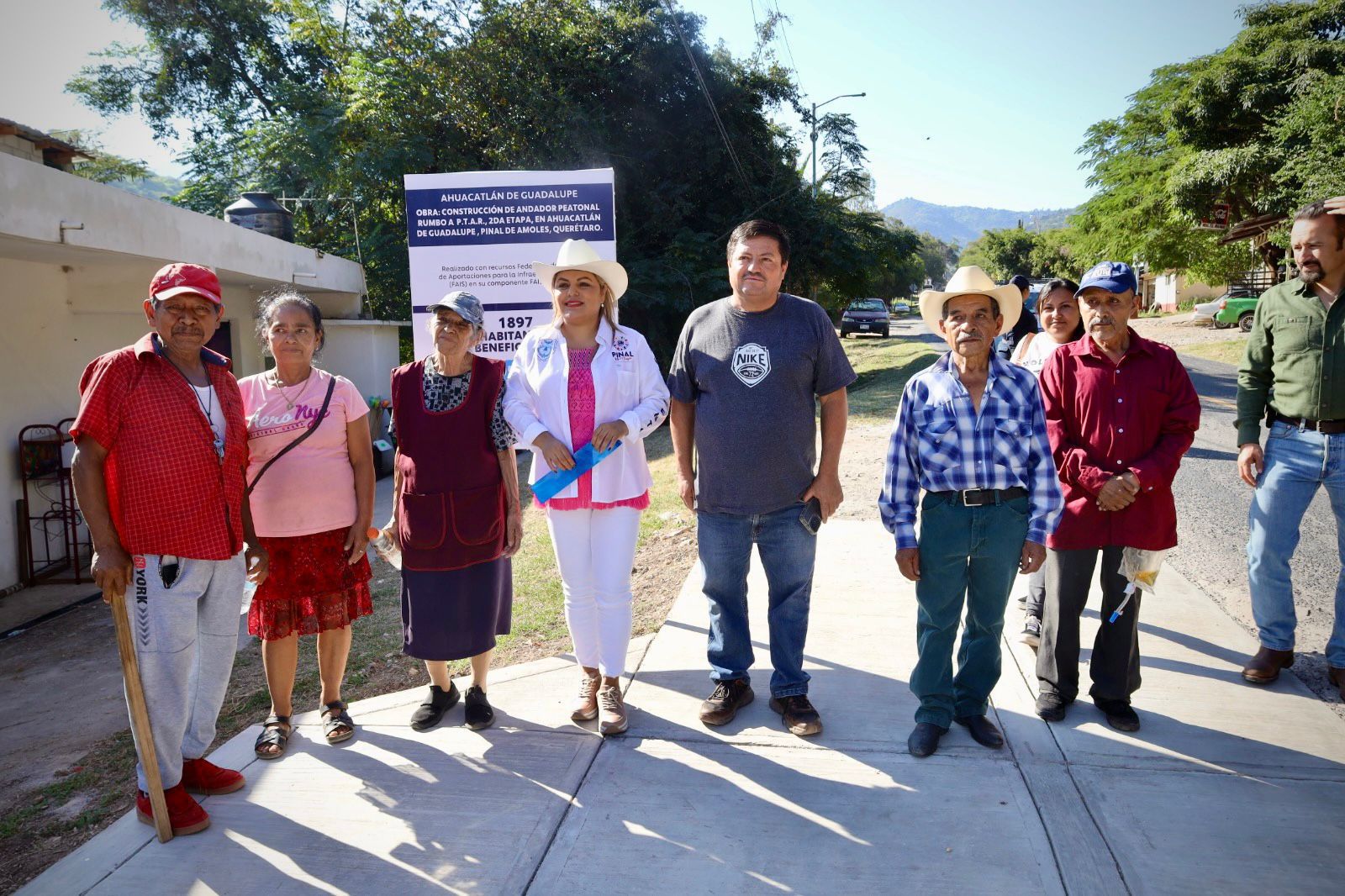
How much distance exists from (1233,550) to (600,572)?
4.99 meters

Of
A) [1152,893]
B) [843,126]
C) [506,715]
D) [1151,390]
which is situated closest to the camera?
[1152,893]

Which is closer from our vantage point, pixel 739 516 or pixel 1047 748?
pixel 1047 748

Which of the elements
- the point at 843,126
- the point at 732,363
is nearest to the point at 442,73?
the point at 843,126

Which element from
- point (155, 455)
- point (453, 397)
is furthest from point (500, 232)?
point (155, 455)

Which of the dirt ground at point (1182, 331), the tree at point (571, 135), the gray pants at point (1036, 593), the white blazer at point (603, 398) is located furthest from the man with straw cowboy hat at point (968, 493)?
the dirt ground at point (1182, 331)

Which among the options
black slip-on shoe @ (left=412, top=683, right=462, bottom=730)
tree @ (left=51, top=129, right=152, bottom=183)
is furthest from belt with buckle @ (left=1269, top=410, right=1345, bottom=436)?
tree @ (left=51, top=129, right=152, bottom=183)

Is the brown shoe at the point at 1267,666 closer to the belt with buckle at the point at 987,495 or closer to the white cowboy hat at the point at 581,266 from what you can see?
the belt with buckle at the point at 987,495

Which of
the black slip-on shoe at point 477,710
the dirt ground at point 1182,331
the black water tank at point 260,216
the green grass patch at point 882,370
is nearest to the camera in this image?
the black slip-on shoe at point 477,710

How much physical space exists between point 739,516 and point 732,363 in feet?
2.08

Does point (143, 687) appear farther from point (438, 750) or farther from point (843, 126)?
point (843, 126)

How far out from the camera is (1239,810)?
2.86 meters

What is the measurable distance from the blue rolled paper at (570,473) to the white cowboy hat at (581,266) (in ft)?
2.38

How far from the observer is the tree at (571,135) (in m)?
17.6

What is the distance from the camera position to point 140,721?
9.28ft
